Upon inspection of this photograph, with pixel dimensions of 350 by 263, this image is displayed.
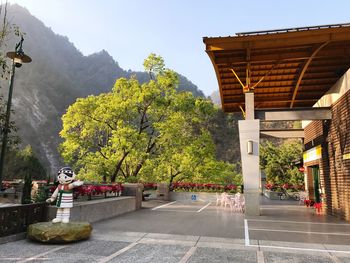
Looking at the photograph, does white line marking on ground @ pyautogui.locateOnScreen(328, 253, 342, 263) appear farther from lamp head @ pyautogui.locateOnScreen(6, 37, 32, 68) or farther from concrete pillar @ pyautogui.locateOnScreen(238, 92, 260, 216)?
lamp head @ pyautogui.locateOnScreen(6, 37, 32, 68)

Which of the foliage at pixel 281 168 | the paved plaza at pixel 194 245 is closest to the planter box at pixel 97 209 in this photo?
the paved plaza at pixel 194 245

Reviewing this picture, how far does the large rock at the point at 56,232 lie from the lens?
22.3 feet

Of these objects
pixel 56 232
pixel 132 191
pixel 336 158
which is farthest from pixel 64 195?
pixel 336 158

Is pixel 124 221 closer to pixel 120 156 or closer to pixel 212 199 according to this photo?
pixel 120 156

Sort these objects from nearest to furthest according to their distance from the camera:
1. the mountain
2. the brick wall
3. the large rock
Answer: the large rock < the brick wall < the mountain

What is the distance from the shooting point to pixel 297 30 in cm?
1134

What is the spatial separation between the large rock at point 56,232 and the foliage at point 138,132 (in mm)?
12605

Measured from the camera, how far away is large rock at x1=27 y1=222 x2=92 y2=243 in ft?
22.3

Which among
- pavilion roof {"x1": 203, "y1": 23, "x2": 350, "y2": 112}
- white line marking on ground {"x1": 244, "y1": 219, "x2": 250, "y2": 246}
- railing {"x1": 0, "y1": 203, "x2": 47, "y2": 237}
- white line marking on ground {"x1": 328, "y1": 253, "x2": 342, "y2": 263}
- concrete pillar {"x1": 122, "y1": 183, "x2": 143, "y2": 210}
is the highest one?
pavilion roof {"x1": 203, "y1": 23, "x2": 350, "y2": 112}

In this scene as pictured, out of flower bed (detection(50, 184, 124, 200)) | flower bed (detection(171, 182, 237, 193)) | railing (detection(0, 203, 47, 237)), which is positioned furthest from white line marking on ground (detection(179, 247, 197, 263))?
flower bed (detection(171, 182, 237, 193))

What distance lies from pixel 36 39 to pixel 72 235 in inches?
5629

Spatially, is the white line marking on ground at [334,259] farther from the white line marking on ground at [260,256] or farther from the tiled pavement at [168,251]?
the white line marking on ground at [260,256]

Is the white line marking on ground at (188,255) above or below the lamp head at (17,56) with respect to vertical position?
below

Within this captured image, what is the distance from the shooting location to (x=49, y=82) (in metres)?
106
